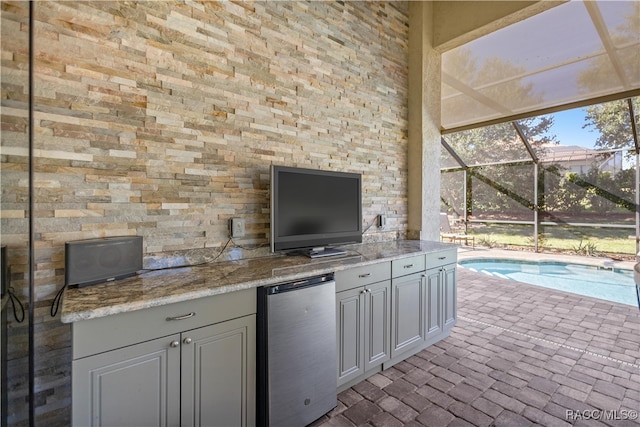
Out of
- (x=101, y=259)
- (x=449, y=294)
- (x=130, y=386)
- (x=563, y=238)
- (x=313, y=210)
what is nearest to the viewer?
(x=130, y=386)

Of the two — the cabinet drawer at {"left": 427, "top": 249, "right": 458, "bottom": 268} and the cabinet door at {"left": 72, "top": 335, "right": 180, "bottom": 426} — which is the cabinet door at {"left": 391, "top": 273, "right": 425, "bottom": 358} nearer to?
the cabinet drawer at {"left": 427, "top": 249, "right": 458, "bottom": 268}

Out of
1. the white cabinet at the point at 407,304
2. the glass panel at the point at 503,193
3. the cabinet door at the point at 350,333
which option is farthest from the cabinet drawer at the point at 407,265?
the glass panel at the point at 503,193

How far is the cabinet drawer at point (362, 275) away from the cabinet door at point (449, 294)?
3.02 ft

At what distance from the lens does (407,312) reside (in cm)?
255

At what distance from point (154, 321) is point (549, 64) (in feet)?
17.2

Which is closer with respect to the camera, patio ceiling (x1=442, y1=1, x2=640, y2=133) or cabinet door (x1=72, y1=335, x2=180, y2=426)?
cabinet door (x1=72, y1=335, x2=180, y2=426)

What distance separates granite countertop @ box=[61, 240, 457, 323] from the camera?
48.0 inches

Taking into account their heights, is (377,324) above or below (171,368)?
below

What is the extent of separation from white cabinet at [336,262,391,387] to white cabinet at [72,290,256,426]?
0.70m

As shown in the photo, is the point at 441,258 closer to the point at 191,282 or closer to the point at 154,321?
→ the point at 191,282

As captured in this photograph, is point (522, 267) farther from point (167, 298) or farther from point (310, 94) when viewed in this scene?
point (167, 298)

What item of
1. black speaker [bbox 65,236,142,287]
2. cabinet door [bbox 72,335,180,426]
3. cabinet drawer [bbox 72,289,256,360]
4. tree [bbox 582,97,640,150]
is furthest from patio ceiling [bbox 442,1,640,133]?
cabinet door [bbox 72,335,180,426]

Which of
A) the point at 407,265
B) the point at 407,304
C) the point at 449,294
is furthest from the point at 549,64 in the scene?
the point at 407,304

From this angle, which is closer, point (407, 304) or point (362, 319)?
point (362, 319)
